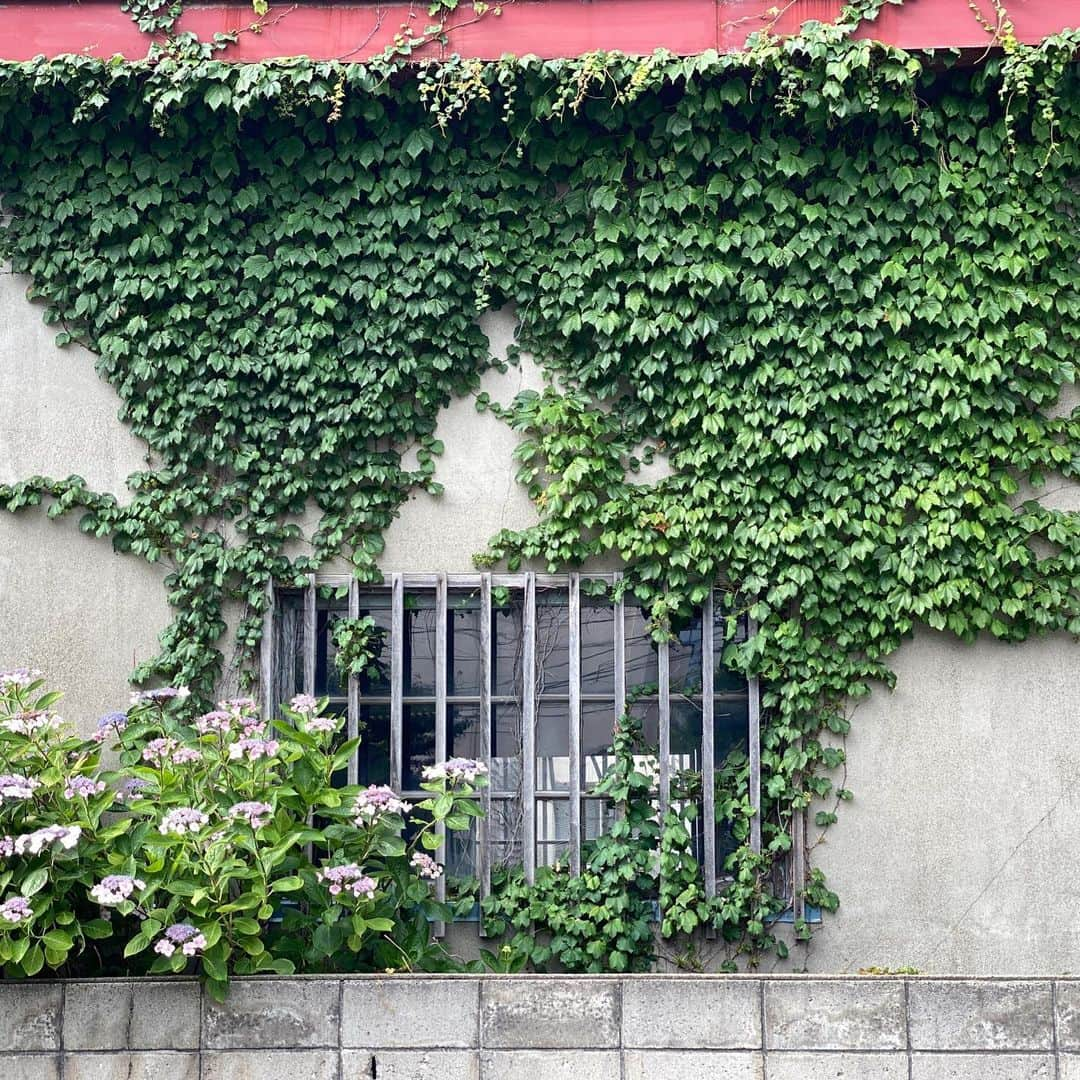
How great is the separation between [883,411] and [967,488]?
1.67 ft

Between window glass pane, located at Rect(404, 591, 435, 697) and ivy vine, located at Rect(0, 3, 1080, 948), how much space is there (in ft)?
0.95

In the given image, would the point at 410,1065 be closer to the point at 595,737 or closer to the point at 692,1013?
the point at 692,1013

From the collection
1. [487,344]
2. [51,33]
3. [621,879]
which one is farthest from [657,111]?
[621,879]

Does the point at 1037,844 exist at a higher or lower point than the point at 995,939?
higher

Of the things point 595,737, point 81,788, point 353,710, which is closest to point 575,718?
point 595,737

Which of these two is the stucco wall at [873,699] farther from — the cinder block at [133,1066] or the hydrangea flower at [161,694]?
the cinder block at [133,1066]

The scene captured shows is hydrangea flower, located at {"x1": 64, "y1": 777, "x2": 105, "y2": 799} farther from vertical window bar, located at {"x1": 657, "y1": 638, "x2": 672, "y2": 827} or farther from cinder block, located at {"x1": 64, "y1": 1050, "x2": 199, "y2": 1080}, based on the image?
vertical window bar, located at {"x1": 657, "y1": 638, "x2": 672, "y2": 827}

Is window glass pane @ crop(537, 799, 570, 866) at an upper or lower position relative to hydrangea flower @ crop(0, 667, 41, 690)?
lower

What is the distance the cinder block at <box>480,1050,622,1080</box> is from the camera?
A: 446 centimetres

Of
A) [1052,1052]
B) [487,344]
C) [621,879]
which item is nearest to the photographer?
[1052,1052]

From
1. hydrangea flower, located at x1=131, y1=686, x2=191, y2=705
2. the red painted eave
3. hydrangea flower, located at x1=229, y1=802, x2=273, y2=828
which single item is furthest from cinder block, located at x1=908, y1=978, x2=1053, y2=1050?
the red painted eave

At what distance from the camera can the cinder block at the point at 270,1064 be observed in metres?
4.46

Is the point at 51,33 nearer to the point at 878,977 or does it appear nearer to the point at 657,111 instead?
the point at 657,111

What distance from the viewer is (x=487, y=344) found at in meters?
5.96
